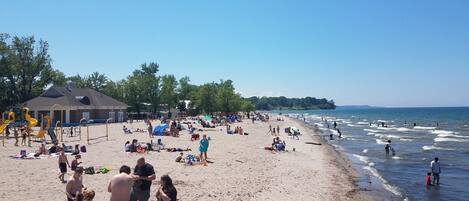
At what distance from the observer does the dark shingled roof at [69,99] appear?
2052 inches

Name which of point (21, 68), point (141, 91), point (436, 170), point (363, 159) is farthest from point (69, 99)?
point (436, 170)

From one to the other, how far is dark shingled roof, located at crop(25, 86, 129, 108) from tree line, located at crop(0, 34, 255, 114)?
5.15 metres

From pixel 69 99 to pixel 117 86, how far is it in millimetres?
30562

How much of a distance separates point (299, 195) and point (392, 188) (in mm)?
6482

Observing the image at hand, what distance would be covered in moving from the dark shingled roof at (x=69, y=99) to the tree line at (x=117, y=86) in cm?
515

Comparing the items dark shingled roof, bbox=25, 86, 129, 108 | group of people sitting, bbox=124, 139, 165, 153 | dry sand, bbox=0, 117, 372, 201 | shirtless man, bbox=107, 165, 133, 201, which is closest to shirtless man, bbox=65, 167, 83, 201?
shirtless man, bbox=107, 165, 133, 201

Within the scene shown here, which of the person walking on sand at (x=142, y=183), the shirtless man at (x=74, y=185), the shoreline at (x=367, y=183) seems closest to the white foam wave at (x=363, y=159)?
the shoreline at (x=367, y=183)

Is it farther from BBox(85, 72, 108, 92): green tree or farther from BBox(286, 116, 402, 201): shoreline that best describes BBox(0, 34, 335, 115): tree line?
BBox(286, 116, 402, 201): shoreline

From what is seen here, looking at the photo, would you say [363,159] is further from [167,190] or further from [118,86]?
[118,86]

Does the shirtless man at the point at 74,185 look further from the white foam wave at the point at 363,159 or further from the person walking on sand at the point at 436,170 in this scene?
the white foam wave at the point at 363,159

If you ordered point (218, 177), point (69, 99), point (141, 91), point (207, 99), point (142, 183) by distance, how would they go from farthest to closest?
point (207, 99)
point (141, 91)
point (69, 99)
point (218, 177)
point (142, 183)

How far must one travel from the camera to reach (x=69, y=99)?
55.1 m

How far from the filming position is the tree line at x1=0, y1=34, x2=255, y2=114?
184 feet

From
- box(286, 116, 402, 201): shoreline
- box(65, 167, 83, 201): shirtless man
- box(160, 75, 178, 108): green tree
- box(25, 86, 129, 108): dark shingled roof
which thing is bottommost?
box(286, 116, 402, 201): shoreline
